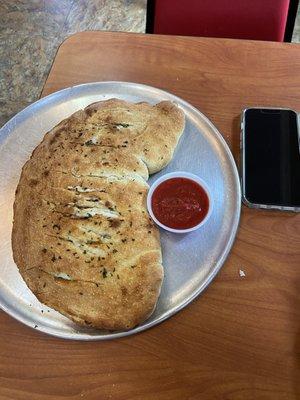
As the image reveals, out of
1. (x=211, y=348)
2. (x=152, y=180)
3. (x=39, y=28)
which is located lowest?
(x=39, y=28)

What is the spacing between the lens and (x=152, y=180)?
1.20 metres

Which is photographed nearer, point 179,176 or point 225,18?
point 179,176

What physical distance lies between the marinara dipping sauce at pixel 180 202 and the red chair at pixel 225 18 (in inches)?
28.4

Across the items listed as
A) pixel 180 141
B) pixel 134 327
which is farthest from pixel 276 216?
pixel 134 327

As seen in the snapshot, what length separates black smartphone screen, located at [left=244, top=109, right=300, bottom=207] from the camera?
1.11 metres

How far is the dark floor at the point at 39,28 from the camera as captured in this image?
2.58m

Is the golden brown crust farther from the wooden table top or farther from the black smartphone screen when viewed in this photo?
the black smartphone screen

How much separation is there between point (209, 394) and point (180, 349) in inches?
4.2

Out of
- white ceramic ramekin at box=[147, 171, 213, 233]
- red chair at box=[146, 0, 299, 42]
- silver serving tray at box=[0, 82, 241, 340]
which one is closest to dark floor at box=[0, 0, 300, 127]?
red chair at box=[146, 0, 299, 42]

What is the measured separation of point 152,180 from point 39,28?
2.07 meters

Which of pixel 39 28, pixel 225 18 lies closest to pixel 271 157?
pixel 225 18

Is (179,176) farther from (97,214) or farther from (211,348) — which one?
(211,348)

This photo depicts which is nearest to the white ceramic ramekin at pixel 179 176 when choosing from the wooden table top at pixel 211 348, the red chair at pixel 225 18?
the wooden table top at pixel 211 348

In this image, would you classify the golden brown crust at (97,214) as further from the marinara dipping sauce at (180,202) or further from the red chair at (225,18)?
the red chair at (225,18)
